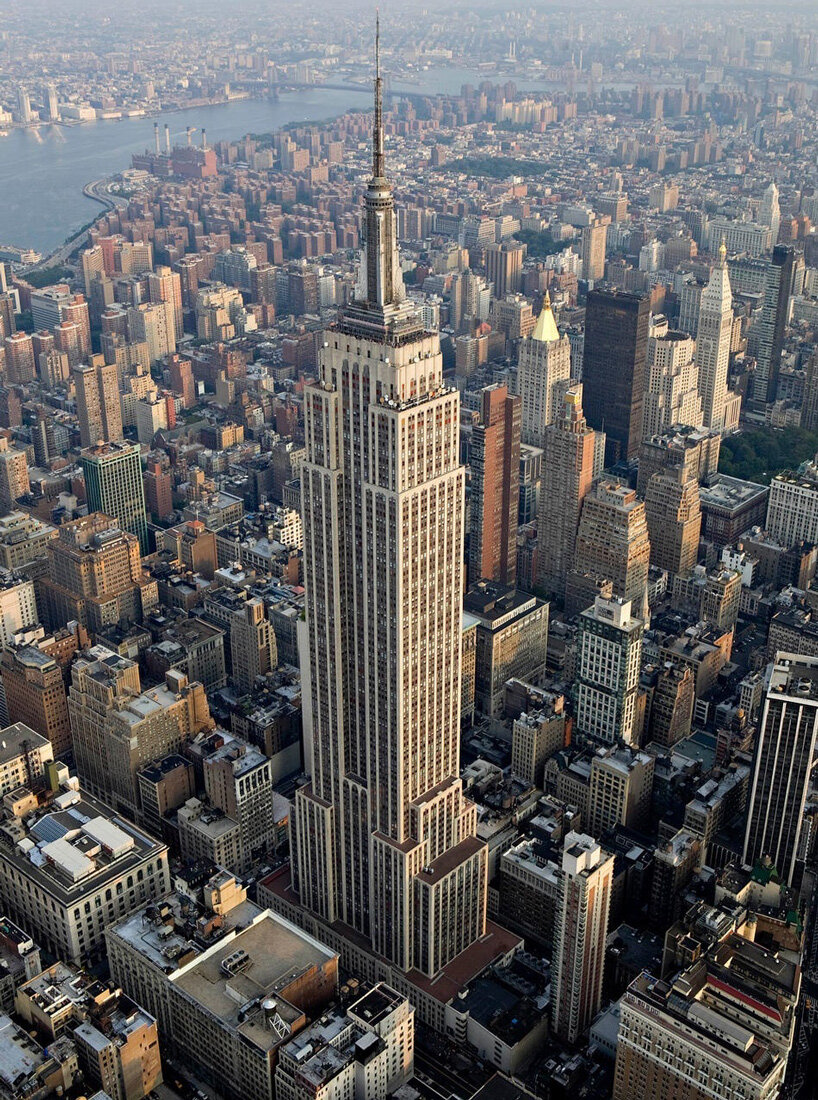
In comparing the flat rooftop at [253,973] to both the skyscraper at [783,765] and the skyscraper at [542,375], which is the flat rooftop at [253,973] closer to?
the skyscraper at [783,765]

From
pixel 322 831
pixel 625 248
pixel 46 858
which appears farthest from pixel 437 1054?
pixel 625 248

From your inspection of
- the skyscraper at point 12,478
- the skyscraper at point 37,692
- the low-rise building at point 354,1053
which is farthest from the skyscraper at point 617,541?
the skyscraper at point 12,478

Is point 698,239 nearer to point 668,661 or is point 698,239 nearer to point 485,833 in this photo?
point 668,661

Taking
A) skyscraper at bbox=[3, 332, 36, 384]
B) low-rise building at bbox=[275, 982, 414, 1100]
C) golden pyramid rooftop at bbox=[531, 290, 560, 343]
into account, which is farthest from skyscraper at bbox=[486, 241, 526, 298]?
low-rise building at bbox=[275, 982, 414, 1100]

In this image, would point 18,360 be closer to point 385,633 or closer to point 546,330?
point 546,330

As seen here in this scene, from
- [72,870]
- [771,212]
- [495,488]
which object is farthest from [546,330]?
[771,212]

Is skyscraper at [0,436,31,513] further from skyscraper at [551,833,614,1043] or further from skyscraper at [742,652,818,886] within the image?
skyscraper at [742,652,818,886]
